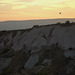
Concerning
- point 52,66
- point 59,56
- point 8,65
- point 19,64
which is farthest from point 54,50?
point 8,65

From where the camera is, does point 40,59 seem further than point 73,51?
Yes

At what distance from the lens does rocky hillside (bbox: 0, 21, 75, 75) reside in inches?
625

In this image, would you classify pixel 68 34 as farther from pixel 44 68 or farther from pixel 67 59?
pixel 44 68

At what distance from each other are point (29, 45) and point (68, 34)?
5646 millimetres

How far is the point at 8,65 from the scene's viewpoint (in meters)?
20.7

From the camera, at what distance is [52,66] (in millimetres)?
16078

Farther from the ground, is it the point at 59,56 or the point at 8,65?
the point at 59,56

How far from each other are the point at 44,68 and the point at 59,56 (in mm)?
1944

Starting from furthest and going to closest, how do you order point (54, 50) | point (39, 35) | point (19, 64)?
point (39, 35)
point (19, 64)
point (54, 50)

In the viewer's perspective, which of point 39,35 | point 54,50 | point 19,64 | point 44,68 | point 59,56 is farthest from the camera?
point 39,35

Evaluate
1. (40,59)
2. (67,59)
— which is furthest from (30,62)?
(67,59)

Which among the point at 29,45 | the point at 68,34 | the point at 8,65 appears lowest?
the point at 8,65

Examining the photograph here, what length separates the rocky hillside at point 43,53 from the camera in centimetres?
1587

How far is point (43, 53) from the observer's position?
18.8m
